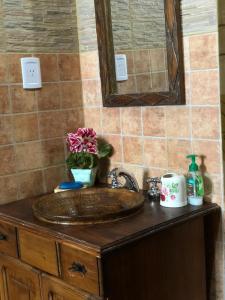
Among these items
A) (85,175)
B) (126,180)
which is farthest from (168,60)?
(85,175)

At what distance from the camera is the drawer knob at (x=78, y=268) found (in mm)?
1276

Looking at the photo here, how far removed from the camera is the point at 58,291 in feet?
4.62

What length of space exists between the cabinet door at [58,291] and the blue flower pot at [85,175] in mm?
496

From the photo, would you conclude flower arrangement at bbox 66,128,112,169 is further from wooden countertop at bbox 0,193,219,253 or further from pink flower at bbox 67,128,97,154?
wooden countertop at bbox 0,193,219,253

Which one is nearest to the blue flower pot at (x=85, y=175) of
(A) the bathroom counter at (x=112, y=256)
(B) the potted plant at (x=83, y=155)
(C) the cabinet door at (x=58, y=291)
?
(B) the potted plant at (x=83, y=155)

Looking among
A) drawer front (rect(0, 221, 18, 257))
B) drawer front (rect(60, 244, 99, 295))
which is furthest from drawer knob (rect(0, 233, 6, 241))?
drawer front (rect(60, 244, 99, 295))

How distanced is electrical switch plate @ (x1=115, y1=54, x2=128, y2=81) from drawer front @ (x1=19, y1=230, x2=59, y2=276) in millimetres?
735

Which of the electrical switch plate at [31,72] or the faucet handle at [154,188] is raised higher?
the electrical switch plate at [31,72]

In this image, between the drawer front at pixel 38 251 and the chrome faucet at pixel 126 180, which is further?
the chrome faucet at pixel 126 180

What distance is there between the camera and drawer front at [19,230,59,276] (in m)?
1.39

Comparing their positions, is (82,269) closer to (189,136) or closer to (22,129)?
(189,136)

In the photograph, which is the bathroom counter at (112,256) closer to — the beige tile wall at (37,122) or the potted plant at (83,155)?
the beige tile wall at (37,122)

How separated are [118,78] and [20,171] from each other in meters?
0.57

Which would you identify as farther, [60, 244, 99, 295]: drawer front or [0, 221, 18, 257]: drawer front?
[0, 221, 18, 257]: drawer front
